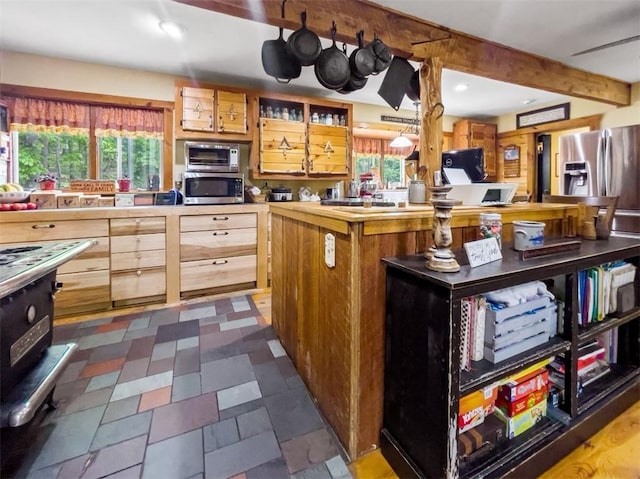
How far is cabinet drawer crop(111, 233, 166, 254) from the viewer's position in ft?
9.18

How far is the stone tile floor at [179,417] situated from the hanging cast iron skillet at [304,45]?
1.95 m

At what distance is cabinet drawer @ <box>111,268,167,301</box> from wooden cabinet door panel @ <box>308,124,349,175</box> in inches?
82.2

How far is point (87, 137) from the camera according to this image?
3352 millimetres

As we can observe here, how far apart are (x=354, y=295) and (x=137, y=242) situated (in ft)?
8.23

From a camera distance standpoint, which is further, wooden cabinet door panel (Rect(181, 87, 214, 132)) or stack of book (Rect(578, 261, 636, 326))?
wooden cabinet door panel (Rect(181, 87, 214, 132))

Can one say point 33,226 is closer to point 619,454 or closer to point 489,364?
point 489,364

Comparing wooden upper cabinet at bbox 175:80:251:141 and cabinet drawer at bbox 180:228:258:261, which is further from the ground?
wooden upper cabinet at bbox 175:80:251:141

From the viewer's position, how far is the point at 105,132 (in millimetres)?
3354

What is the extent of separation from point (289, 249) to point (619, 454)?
1801 mm

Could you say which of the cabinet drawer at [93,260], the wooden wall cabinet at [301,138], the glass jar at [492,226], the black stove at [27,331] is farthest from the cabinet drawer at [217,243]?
the glass jar at [492,226]

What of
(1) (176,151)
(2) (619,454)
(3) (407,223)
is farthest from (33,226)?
(2) (619,454)

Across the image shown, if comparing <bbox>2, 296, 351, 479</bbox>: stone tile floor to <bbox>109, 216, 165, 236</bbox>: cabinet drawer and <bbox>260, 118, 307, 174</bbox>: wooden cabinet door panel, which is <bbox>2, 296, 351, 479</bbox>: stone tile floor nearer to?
<bbox>109, 216, 165, 236</bbox>: cabinet drawer

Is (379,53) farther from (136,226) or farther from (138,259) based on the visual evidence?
(138,259)

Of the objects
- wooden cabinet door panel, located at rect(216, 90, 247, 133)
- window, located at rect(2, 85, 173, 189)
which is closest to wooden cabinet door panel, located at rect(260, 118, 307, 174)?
wooden cabinet door panel, located at rect(216, 90, 247, 133)
